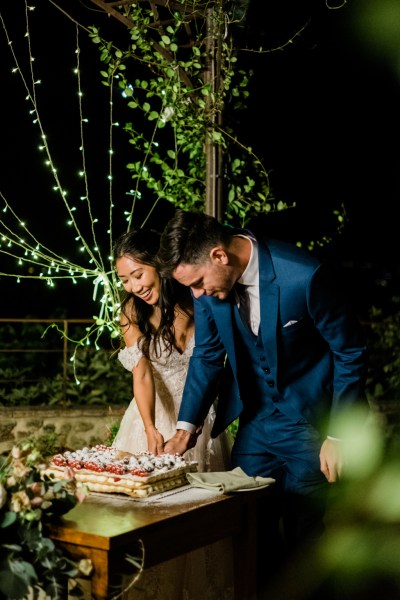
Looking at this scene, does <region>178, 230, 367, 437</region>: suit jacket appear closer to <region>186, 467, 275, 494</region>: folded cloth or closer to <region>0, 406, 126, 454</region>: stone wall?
<region>186, 467, 275, 494</region>: folded cloth

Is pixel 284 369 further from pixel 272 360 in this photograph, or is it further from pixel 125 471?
pixel 125 471

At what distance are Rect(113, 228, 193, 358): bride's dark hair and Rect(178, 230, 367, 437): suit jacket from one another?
252 millimetres

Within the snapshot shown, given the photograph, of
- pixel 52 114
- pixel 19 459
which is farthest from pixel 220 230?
pixel 52 114

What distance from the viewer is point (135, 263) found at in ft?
11.2

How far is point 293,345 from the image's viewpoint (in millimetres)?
3041

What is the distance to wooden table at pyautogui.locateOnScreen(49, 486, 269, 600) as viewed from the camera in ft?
7.01

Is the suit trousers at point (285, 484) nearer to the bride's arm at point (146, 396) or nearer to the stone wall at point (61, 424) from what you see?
the bride's arm at point (146, 396)

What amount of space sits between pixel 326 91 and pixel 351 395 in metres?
5.43

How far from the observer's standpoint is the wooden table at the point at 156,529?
2.14 m

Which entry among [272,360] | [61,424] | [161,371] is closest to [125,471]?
[272,360]

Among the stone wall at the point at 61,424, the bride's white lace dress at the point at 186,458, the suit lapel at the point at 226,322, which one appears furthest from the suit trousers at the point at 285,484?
the stone wall at the point at 61,424

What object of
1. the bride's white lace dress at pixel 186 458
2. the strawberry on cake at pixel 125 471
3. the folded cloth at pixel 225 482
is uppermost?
the strawberry on cake at pixel 125 471

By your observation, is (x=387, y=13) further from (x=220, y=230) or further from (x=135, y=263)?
(x=135, y=263)

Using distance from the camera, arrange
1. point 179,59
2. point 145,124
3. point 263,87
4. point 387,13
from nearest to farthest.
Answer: point 387,13 → point 179,59 → point 263,87 → point 145,124
